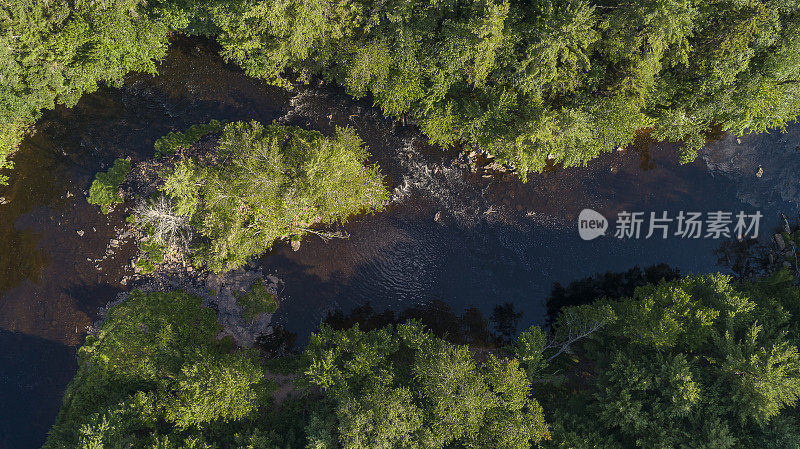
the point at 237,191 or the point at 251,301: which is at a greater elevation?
the point at 237,191

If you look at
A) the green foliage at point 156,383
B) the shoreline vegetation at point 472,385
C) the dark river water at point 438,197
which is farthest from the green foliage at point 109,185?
the shoreline vegetation at point 472,385

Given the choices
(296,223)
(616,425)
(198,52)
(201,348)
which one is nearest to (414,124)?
(296,223)

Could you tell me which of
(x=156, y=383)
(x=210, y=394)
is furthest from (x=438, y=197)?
(x=156, y=383)

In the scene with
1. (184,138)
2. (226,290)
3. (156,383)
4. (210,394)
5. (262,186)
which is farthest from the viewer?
(226,290)

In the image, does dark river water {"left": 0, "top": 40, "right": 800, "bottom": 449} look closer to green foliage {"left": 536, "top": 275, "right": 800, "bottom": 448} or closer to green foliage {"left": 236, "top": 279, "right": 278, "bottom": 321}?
green foliage {"left": 236, "top": 279, "right": 278, "bottom": 321}

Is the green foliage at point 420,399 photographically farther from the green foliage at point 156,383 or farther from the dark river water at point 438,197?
the dark river water at point 438,197

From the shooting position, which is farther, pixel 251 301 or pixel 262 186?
pixel 251 301

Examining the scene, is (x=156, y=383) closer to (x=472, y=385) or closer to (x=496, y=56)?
(x=472, y=385)

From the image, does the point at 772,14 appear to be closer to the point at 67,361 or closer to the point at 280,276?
the point at 280,276
